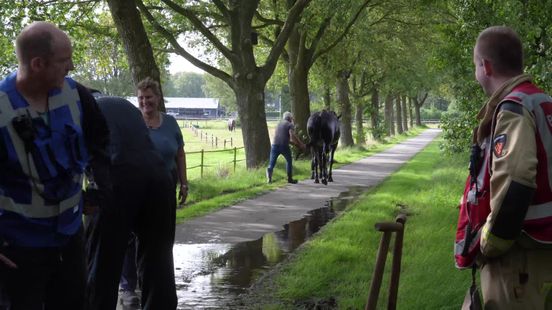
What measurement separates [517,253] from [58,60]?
237 cm

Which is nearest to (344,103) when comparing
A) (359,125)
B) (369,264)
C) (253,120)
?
(359,125)

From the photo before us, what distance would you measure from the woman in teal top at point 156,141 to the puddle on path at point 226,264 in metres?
0.51

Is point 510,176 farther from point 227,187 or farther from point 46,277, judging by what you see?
point 227,187

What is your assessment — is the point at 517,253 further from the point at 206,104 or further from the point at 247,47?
the point at 206,104

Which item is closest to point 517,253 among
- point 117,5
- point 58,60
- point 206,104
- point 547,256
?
point 547,256

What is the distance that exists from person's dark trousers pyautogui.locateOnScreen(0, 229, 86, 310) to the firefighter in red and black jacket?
1.99 meters

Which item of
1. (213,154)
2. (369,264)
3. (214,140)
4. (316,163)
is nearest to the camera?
(369,264)

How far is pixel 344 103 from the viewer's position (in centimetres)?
3275

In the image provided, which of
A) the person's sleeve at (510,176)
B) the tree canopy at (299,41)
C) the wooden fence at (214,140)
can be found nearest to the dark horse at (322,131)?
the tree canopy at (299,41)

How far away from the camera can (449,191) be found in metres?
13.4

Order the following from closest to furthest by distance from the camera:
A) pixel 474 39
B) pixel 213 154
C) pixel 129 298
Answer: pixel 129 298, pixel 474 39, pixel 213 154

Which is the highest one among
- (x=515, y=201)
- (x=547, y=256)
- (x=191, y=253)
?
(x=515, y=201)

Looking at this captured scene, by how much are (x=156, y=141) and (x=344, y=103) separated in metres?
27.4

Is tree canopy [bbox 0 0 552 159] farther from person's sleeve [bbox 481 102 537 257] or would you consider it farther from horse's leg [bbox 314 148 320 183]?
person's sleeve [bbox 481 102 537 257]
